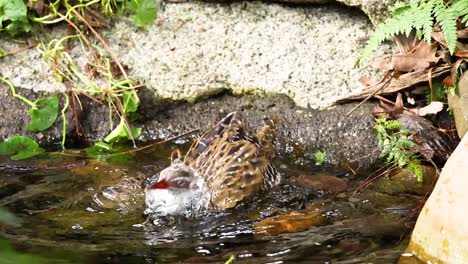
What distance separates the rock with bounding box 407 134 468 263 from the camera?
356 cm

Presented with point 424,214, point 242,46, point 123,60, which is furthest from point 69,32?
point 424,214

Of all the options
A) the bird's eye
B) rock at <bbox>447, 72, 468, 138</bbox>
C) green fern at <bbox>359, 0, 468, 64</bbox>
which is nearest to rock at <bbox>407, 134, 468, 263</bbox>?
rock at <bbox>447, 72, 468, 138</bbox>

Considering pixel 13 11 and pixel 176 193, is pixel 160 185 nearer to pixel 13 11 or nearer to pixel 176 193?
pixel 176 193

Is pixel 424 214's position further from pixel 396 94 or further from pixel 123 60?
pixel 123 60

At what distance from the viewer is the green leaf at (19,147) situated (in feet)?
18.6

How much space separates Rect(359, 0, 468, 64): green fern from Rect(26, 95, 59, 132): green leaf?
2519 millimetres

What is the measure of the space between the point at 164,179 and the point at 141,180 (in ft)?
1.95

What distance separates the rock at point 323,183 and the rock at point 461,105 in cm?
86

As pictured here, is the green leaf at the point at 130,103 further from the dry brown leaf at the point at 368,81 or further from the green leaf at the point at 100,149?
the dry brown leaf at the point at 368,81

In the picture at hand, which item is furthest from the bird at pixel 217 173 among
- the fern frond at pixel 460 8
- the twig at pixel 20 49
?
the twig at pixel 20 49

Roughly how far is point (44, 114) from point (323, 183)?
7.85 ft

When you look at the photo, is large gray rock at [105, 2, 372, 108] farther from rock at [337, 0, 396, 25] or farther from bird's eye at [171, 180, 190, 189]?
bird's eye at [171, 180, 190, 189]

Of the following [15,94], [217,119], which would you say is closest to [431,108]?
[217,119]

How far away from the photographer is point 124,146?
5820 mm
